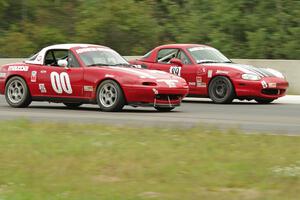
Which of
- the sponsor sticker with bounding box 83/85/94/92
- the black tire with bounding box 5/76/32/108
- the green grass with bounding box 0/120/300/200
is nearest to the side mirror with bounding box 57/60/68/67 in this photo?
the sponsor sticker with bounding box 83/85/94/92

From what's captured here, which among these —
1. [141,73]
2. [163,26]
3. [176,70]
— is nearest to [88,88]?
[141,73]

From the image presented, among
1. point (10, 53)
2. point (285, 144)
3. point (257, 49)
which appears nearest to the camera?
point (285, 144)

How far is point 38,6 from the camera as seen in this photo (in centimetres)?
3928

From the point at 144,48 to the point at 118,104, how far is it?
1634 cm

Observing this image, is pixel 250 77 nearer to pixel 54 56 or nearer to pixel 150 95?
pixel 150 95

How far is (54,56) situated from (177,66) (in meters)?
4.12

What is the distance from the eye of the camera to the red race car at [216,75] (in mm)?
19312

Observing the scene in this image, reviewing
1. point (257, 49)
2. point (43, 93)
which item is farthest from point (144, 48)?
point (43, 93)

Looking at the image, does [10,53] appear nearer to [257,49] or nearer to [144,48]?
[144,48]

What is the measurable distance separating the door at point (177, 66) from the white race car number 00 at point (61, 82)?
4.38 m

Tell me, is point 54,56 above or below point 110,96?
above

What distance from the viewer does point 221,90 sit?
779 inches

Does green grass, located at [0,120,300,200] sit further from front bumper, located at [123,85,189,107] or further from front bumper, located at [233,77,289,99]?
front bumper, located at [233,77,289,99]

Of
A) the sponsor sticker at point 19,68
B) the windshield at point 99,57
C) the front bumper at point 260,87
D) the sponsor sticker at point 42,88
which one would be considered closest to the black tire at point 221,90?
the front bumper at point 260,87
